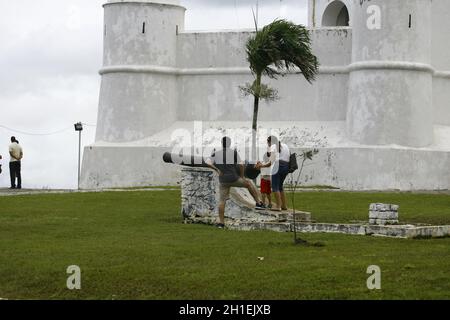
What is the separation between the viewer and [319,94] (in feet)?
125

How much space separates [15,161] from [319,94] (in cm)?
975

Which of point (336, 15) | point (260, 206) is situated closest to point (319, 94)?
point (336, 15)

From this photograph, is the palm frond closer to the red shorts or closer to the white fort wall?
the white fort wall

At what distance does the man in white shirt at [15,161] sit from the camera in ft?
116

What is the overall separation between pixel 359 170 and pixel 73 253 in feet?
65.7

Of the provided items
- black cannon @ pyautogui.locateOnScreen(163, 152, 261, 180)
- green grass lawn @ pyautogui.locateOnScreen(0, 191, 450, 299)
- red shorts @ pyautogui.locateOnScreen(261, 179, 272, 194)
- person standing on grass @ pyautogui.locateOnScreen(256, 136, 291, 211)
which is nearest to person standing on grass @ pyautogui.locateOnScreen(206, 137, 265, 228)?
green grass lawn @ pyautogui.locateOnScreen(0, 191, 450, 299)

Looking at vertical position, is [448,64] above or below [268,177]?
above

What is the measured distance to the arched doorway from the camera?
136 feet

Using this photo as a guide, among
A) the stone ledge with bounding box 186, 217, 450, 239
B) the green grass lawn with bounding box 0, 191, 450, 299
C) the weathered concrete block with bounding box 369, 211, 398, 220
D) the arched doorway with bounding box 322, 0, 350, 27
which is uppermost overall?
the arched doorway with bounding box 322, 0, 350, 27

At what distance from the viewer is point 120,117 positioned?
39031 millimetres

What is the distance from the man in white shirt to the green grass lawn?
1266 cm

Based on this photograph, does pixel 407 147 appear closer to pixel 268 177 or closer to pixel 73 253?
pixel 268 177

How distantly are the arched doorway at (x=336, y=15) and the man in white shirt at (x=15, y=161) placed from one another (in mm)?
11938
